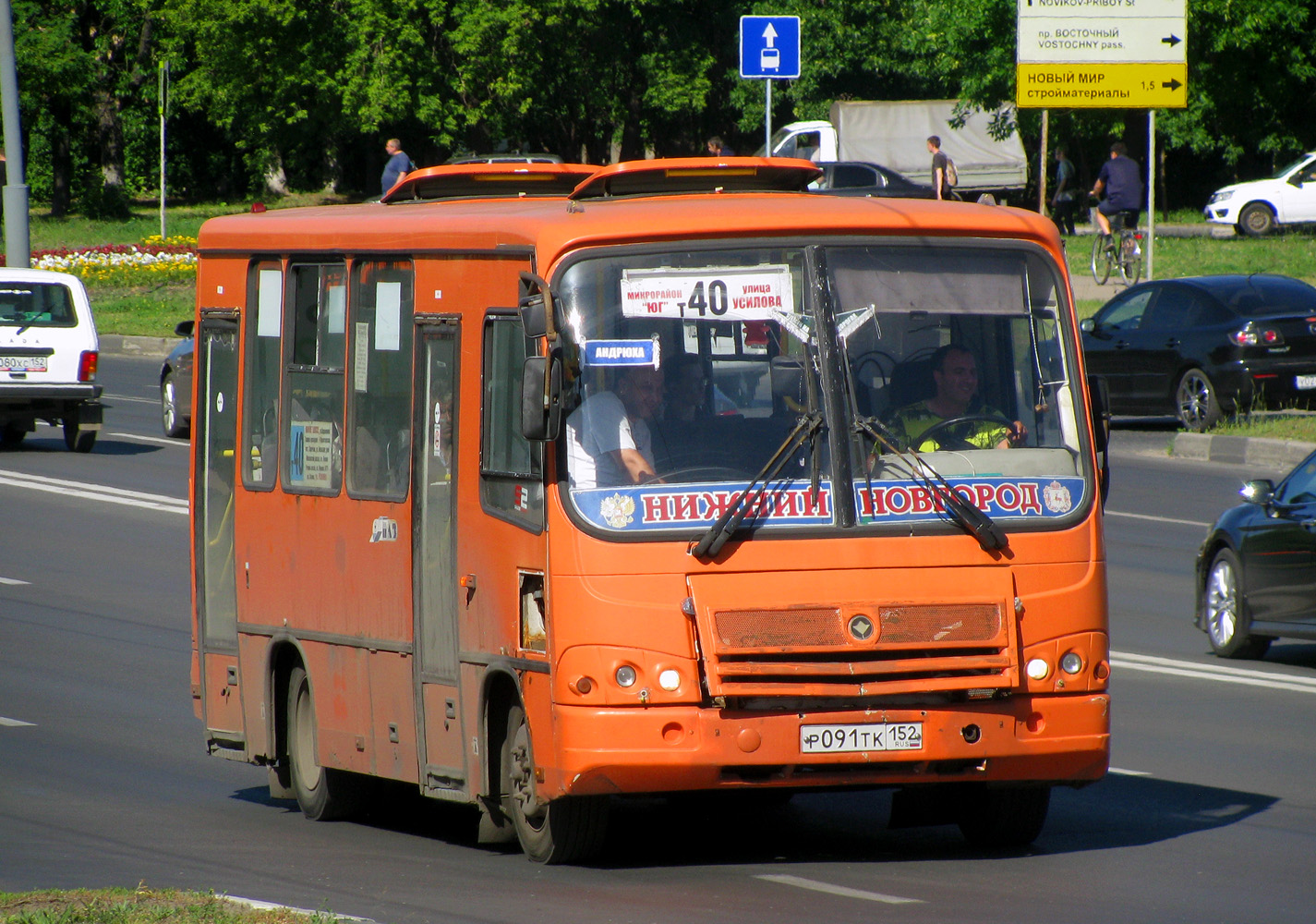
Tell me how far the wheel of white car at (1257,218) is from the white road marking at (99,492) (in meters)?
29.4

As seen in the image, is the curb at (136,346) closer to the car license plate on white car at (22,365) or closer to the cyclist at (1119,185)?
the car license plate on white car at (22,365)

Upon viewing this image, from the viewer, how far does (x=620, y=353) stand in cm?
737

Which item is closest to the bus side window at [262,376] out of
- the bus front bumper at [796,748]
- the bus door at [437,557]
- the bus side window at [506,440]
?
the bus door at [437,557]

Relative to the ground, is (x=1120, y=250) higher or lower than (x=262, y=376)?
higher

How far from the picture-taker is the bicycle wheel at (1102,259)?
34344mm

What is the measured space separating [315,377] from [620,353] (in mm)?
2140

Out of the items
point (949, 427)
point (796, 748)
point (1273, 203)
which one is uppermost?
point (1273, 203)

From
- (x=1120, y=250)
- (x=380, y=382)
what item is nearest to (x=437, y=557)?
(x=380, y=382)

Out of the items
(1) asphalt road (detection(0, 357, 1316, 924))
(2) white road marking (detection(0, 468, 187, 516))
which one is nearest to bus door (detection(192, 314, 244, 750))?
(1) asphalt road (detection(0, 357, 1316, 924))

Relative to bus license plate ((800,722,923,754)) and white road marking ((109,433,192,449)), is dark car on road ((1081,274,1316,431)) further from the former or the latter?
bus license plate ((800,722,923,754))

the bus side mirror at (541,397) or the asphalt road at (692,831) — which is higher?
the bus side mirror at (541,397)

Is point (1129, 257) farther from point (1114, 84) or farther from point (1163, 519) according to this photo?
point (1163, 519)

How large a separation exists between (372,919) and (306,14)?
57.8 meters

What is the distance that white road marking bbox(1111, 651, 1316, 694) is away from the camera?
12359 mm
